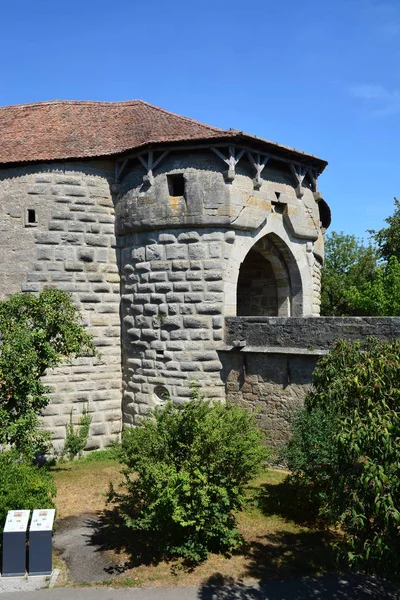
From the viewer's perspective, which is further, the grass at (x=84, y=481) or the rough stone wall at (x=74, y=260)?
the rough stone wall at (x=74, y=260)

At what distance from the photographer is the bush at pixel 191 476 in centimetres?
746

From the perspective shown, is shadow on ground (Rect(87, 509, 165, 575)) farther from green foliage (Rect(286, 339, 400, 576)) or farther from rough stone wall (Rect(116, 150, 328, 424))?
rough stone wall (Rect(116, 150, 328, 424))

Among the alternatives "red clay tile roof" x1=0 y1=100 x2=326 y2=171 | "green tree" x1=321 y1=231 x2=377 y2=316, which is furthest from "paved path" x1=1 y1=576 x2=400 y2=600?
"green tree" x1=321 y1=231 x2=377 y2=316

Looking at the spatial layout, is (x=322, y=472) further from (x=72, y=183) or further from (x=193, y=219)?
(x=72, y=183)

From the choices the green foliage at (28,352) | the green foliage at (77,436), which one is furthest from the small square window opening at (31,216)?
the green foliage at (77,436)

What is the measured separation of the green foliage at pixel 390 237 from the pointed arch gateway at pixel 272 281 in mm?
16022

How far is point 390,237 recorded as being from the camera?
29.7m

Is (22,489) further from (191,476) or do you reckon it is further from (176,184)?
(176,184)

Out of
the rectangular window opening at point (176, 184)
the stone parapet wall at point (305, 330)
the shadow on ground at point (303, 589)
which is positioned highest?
the rectangular window opening at point (176, 184)

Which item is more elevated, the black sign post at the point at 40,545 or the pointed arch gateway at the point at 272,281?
the pointed arch gateway at the point at 272,281

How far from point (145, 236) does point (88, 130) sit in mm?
3809

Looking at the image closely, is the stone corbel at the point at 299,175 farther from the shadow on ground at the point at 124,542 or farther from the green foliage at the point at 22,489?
the green foliage at the point at 22,489

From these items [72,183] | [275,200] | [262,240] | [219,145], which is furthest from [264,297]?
[72,183]

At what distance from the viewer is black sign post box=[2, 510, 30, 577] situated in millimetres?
6895
